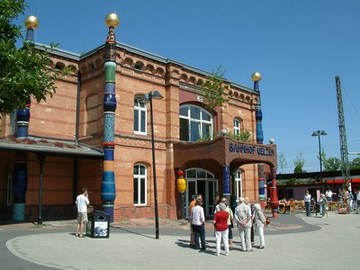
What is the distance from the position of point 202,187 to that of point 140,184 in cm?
491

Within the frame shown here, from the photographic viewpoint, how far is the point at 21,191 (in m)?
19.6

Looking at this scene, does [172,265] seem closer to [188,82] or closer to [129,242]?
[129,242]

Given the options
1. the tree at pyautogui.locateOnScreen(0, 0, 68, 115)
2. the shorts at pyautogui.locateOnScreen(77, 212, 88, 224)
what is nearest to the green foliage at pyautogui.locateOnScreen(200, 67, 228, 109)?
the shorts at pyautogui.locateOnScreen(77, 212, 88, 224)

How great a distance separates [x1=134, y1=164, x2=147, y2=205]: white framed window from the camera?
72.4 ft

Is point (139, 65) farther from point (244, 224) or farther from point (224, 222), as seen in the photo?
point (224, 222)

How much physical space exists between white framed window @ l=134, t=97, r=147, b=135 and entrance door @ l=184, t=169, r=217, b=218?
392 centimetres

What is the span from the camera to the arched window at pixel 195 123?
83.6ft

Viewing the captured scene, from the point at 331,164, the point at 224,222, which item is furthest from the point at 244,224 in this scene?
the point at 331,164

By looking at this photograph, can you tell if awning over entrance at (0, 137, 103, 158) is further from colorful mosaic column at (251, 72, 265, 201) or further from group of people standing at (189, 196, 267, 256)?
colorful mosaic column at (251, 72, 265, 201)

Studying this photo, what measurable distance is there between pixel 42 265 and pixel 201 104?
60.0 ft

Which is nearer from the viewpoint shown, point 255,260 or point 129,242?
point 255,260

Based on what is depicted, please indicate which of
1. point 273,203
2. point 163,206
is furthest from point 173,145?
point 273,203

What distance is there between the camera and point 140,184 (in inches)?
876


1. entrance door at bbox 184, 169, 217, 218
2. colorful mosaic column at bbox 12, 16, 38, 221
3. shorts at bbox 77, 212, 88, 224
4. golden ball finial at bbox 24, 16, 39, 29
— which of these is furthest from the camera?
entrance door at bbox 184, 169, 217, 218
